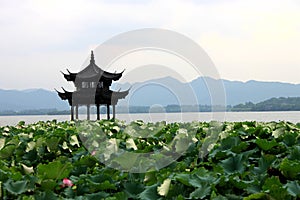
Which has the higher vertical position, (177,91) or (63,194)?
(177,91)

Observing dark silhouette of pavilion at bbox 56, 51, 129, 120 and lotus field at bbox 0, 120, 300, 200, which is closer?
lotus field at bbox 0, 120, 300, 200

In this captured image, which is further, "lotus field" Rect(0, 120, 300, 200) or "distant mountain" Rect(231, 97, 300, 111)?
"distant mountain" Rect(231, 97, 300, 111)

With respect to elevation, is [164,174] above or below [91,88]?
below

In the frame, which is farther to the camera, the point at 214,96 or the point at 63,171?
the point at 214,96

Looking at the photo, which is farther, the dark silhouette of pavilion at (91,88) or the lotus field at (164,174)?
the dark silhouette of pavilion at (91,88)

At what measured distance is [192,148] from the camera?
3.64 m

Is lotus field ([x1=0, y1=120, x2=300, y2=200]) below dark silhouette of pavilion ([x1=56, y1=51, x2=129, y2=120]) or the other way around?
below

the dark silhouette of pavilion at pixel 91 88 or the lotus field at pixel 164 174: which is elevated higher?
the dark silhouette of pavilion at pixel 91 88

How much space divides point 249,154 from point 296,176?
0.61 metres

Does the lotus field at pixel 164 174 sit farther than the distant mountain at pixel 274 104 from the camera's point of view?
No

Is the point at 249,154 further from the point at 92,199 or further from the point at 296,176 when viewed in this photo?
the point at 92,199

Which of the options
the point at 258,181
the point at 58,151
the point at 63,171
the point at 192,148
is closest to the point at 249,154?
the point at 192,148

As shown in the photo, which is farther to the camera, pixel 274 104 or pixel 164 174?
pixel 274 104

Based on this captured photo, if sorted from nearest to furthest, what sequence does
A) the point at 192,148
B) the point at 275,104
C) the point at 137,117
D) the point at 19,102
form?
the point at 192,148, the point at 137,117, the point at 275,104, the point at 19,102
